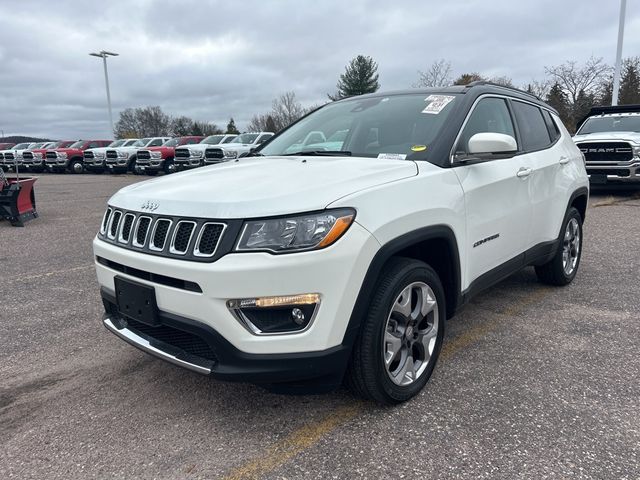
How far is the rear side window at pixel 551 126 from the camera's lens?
4669mm

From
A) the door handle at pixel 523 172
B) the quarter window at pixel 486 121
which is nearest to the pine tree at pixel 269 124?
the quarter window at pixel 486 121

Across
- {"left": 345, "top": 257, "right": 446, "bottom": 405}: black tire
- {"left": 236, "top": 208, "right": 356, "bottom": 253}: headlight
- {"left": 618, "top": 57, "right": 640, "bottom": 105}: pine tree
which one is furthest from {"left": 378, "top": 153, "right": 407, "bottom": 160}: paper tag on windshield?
{"left": 618, "top": 57, "right": 640, "bottom": 105}: pine tree

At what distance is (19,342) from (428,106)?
3415 mm

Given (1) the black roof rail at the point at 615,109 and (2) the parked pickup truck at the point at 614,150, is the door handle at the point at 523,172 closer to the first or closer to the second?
(2) the parked pickup truck at the point at 614,150

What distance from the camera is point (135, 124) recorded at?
7312 cm

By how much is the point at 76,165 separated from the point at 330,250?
29.5 metres

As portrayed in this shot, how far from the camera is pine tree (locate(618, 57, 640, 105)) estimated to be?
36.6m

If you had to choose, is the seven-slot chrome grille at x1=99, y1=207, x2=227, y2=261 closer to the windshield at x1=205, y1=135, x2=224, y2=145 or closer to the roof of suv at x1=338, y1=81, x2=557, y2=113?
the roof of suv at x1=338, y1=81, x2=557, y2=113

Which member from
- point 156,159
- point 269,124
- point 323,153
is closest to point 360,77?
point 269,124

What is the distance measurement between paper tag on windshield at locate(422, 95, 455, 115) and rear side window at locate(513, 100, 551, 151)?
3.10 ft

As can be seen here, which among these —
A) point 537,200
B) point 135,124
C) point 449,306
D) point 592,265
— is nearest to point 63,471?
point 449,306

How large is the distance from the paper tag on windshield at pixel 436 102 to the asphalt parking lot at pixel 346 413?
5.29 ft

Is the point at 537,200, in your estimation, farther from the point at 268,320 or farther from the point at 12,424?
the point at 12,424

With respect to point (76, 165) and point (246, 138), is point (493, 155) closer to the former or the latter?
point (246, 138)
